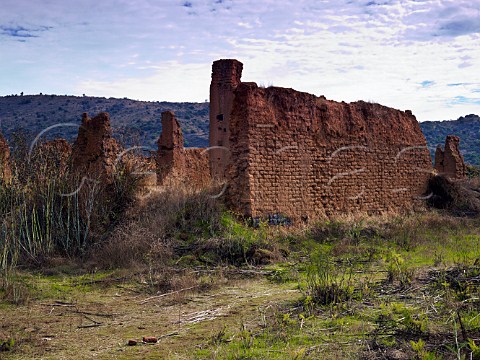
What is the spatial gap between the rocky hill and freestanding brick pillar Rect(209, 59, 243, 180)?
74.4ft

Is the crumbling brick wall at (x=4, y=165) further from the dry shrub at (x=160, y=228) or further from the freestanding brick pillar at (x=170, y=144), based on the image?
the freestanding brick pillar at (x=170, y=144)

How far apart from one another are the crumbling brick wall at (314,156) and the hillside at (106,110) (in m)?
28.3

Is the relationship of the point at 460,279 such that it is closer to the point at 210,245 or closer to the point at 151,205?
the point at 210,245

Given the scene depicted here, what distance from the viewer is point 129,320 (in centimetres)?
605

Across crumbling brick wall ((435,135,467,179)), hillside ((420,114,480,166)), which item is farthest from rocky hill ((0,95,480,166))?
crumbling brick wall ((435,135,467,179))

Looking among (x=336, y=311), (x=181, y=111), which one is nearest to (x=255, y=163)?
(x=336, y=311)

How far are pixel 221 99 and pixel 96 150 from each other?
8.62 m

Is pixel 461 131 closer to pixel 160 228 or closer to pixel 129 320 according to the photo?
pixel 160 228

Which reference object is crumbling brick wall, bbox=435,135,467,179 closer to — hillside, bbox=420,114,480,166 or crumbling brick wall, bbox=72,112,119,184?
crumbling brick wall, bbox=72,112,119,184

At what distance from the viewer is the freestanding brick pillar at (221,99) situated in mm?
18672

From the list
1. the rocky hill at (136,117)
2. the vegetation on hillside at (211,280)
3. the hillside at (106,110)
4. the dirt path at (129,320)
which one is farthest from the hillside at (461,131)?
the dirt path at (129,320)

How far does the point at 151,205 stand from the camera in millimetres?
10750

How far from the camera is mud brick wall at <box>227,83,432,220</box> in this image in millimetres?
11094

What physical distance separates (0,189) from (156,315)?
478cm
